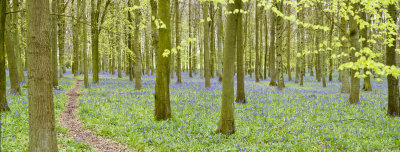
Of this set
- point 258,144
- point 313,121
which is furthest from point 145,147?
point 313,121

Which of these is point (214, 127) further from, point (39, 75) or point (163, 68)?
point (39, 75)

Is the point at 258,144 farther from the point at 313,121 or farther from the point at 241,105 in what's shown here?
the point at 241,105

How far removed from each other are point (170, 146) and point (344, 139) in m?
5.39

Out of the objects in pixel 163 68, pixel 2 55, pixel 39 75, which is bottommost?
pixel 39 75

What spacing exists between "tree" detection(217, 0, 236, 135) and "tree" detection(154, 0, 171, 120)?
2.75 metres

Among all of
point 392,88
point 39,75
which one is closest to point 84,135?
point 39,75

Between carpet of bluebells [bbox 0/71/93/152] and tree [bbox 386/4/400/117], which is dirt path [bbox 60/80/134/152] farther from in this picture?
tree [bbox 386/4/400/117]

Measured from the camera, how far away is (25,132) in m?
7.70

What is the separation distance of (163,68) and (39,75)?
17.3 ft

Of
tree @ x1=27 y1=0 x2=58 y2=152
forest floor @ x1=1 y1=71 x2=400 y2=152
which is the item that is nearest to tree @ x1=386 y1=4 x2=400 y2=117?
forest floor @ x1=1 y1=71 x2=400 y2=152

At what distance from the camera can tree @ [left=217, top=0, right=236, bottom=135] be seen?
788cm

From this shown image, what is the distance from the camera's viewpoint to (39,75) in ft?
16.1

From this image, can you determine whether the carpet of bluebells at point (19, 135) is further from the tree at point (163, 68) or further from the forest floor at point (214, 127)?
the tree at point (163, 68)

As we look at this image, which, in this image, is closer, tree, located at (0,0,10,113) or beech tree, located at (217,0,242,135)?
beech tree, located at (217,0,242,135)
